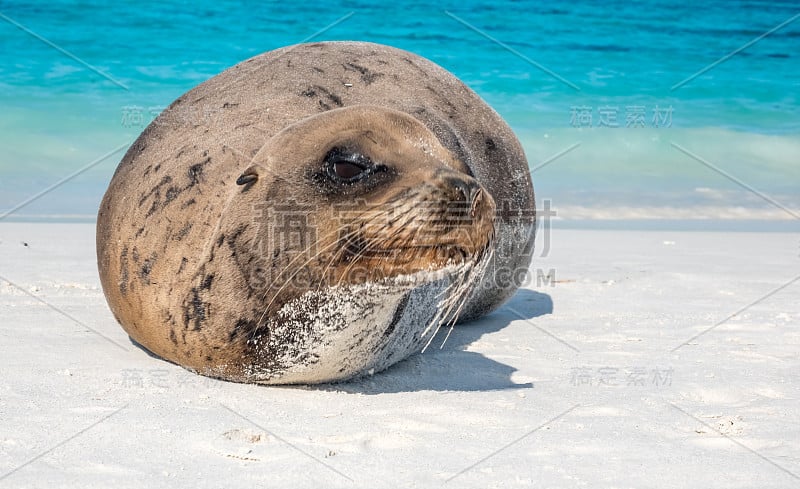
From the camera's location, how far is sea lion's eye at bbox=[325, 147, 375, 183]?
12.4 feet

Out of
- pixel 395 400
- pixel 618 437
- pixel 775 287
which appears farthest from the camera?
pixel 775 287

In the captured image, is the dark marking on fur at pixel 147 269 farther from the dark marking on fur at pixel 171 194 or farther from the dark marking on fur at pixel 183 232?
the dark marking on fur at pixel 171 194

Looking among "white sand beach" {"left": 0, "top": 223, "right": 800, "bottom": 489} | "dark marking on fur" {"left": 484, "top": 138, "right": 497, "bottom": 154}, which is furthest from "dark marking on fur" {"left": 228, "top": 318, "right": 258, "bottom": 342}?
"dark marking on fur" {"left": 484, "top": 138, "right": 497, "bottom": 154}

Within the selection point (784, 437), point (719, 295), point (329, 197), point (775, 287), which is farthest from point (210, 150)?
point (775, 287)

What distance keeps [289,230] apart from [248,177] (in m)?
0.34

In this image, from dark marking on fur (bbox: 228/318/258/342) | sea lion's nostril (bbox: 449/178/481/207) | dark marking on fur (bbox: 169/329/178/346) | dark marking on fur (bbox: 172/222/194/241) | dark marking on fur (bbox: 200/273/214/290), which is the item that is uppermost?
sea lion's nostril (bbox: 449/178/481/207)

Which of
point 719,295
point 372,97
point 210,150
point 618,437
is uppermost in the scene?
point 372,97

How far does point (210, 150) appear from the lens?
4.64 meters

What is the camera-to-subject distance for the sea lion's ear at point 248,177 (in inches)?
158

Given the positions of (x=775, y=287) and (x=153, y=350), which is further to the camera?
(x=775, y=287)

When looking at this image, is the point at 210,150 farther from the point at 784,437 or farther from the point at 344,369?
the point at 784,437

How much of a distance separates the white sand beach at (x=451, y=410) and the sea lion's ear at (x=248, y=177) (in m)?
1.00

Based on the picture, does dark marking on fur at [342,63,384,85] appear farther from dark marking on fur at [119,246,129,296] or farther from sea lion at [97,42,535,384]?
dark marking on fur at [119,246,129,296]

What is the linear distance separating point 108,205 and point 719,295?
568 cm
